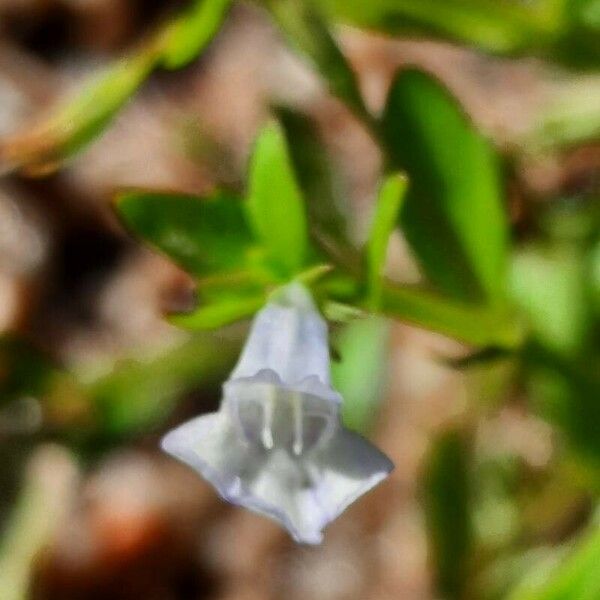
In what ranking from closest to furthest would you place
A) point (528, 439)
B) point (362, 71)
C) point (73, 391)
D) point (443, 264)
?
1. point (443, 264)
2. point (73, 391)
3. point (528, 439)
4. point (362, 71)

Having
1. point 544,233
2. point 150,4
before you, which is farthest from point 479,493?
point 150,4

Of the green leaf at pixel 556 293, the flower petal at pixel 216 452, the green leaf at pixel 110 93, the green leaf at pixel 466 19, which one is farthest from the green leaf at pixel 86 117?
the green leaf at pixel 556 293

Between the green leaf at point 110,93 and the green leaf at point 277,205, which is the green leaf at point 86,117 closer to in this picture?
the green leaf at point 110,93

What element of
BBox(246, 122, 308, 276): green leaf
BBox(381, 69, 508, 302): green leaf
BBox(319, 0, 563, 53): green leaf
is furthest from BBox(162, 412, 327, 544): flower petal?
BBox(319, 0, 563, 53): green leaf

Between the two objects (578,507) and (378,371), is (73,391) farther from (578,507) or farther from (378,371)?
(578,507)

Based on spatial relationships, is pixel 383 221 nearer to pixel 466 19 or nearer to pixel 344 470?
pixel 344 470

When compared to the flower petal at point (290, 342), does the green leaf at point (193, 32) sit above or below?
above

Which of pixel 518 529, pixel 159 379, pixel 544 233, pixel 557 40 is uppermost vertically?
pixel 557 40
